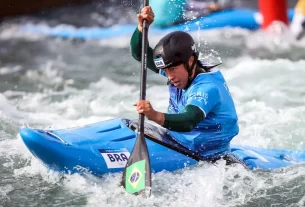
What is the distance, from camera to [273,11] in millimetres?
9641

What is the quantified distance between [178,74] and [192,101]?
0.25 meters

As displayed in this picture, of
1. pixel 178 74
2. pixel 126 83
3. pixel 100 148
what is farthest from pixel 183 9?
pixel 100 148

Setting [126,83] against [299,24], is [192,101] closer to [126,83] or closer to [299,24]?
[126,83]

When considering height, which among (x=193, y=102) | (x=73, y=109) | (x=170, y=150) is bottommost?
(x=73, y=109)

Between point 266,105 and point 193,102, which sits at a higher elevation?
point 193,102

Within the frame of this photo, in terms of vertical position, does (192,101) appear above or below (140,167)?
above

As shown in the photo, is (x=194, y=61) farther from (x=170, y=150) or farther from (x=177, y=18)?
(x=177, y=18)

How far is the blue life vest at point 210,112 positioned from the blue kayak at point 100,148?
12 centimetres

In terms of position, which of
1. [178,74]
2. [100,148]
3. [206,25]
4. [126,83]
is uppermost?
[178,74]

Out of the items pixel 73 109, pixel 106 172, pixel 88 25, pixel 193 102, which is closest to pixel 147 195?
pixel 106 172

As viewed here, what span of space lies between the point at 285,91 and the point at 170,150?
3875 millimetres

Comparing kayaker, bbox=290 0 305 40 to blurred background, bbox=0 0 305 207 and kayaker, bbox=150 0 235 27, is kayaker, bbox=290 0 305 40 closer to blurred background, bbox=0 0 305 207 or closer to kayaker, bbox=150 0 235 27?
blurred background, bbox=0 0 305 207

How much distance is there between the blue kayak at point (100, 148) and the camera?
4.50 metres

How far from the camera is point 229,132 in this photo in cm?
475
